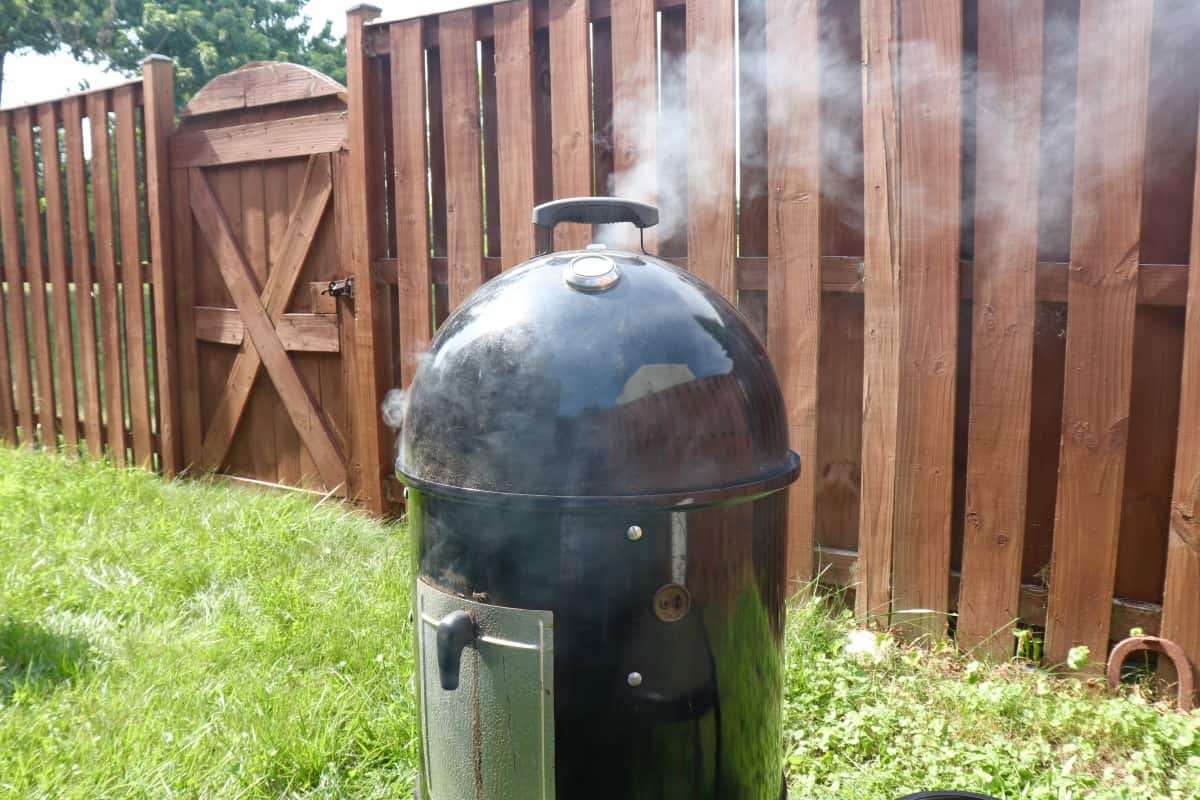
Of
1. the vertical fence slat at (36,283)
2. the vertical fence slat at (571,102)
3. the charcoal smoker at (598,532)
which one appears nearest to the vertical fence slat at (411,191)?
the vertical fence slat at (571,102)

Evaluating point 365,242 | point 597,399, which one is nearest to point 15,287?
point 365,242

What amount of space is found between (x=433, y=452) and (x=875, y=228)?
196cm

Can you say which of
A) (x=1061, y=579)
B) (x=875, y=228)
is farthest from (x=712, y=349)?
(x=1061, y=579)

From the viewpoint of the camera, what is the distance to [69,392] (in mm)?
6148

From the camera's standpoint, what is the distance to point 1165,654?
8.82 feet

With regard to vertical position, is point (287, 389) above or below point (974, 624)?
above

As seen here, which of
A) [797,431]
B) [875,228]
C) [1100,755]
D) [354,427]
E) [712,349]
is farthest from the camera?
[354,427]

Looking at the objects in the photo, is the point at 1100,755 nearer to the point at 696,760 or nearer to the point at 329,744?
the point at 696,760

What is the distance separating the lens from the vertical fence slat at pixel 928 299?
2.85 metres

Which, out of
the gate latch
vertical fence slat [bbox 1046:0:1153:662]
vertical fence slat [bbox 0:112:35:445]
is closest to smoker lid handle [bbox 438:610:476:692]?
vertical fence slat [bbox 1046:0:1153:662]

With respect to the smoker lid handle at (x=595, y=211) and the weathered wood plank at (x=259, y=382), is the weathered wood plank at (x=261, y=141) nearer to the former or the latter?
the weathered wood plank at (x=259, y=382)

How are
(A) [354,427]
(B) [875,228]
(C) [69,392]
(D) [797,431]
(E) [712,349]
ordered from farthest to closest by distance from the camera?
(C) [69,392]
(A) [354,427]
(D) [797,431]
(B) [875,228]
(E) [712,349]

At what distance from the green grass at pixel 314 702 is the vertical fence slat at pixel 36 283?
2.87m

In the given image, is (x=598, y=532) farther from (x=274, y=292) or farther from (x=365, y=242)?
(x=274, y=292)
